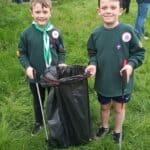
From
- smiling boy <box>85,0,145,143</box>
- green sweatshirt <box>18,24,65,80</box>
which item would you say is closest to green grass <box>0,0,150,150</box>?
smiling boy <box>85,0,145,143</box>

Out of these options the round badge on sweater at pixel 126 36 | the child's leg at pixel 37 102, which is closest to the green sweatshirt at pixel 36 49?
the child's leg at pixel 37 102

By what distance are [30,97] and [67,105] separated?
1396 mm

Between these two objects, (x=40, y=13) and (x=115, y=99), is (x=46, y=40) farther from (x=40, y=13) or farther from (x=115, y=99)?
(x=115, y=99)

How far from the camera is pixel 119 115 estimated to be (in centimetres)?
425

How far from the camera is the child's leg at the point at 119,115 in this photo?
418 centimetres

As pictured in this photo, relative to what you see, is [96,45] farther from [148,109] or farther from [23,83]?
[23,83]

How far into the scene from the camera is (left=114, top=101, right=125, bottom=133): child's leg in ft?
13.7

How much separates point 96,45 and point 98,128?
1033 mm

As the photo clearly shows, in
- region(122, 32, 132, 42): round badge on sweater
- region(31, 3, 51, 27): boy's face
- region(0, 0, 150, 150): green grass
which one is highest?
region(31, 3, 51, 27): boy's face

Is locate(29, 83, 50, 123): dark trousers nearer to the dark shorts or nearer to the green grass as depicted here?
the green grass

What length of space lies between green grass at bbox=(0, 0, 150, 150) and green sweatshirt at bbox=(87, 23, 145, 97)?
23.7 inches

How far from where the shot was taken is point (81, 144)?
420 centimetres

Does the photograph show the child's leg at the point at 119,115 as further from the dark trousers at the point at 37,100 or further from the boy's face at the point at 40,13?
the boy's face at the point at 40,13

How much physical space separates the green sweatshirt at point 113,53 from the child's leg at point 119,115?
0.67 ft
